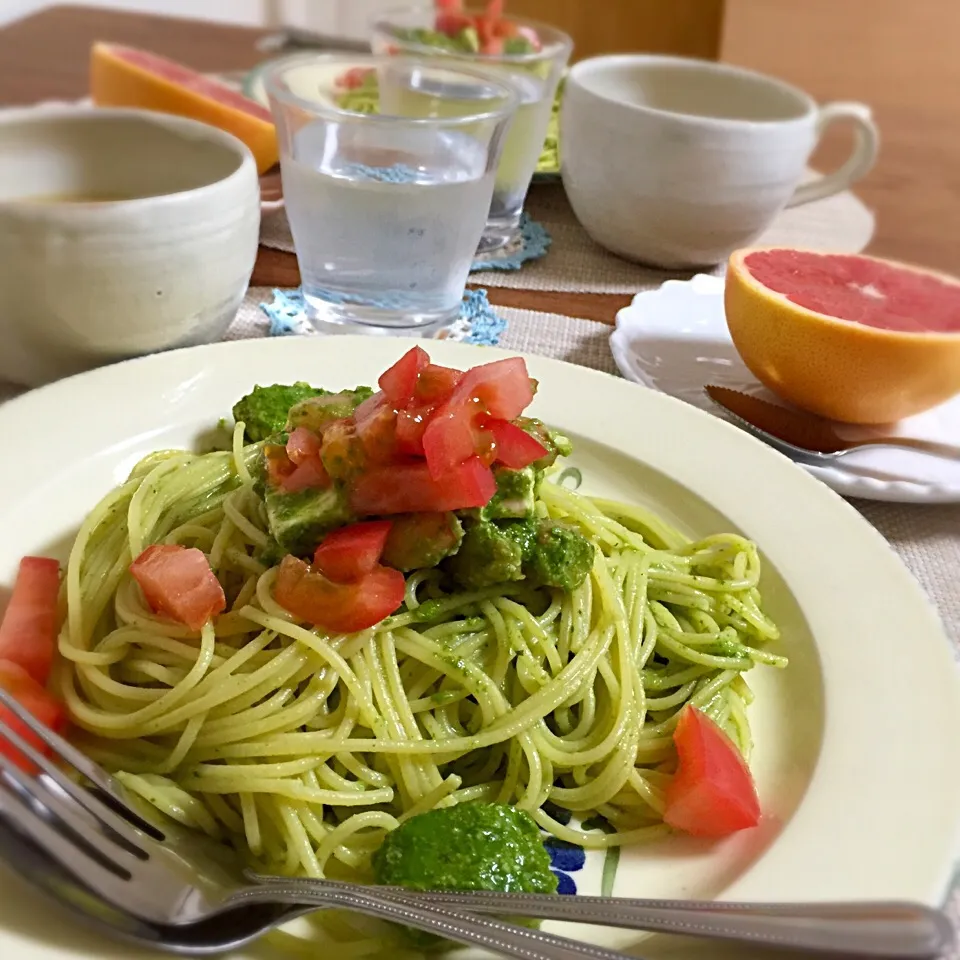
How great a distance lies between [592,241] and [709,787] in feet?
5.85

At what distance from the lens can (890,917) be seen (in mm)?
702

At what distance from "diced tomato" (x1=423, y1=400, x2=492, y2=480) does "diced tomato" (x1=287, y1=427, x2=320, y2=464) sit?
0.17 m

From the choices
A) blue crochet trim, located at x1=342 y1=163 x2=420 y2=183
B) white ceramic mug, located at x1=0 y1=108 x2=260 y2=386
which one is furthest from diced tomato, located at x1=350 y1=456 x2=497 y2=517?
blue crochet trim, located at x1=342 y1=163 x2=420 y2=183

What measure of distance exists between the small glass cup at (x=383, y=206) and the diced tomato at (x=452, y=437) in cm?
88

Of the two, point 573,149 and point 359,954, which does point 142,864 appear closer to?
point 359,954

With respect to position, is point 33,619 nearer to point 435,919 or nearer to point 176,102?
point 435,919

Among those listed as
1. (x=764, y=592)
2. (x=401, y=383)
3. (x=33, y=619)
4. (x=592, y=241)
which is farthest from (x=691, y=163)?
(x=33, y=619)

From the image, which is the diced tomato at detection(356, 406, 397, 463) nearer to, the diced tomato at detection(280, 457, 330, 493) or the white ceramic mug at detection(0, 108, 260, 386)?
the diced tomato at detection(280, 457, 330, 493)

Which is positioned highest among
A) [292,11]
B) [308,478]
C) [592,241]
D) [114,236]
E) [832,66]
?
[114,236]

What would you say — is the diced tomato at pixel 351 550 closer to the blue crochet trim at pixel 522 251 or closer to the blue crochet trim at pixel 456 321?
the blue crochet trim at pixel 456 321

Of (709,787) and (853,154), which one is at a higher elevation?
(853,154)

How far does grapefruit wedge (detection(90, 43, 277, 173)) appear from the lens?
2.40 metres

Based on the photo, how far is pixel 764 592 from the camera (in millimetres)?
1398

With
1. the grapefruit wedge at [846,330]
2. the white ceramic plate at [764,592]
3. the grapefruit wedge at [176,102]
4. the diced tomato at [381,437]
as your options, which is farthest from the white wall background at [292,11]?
the diced tomato at [381,437]
